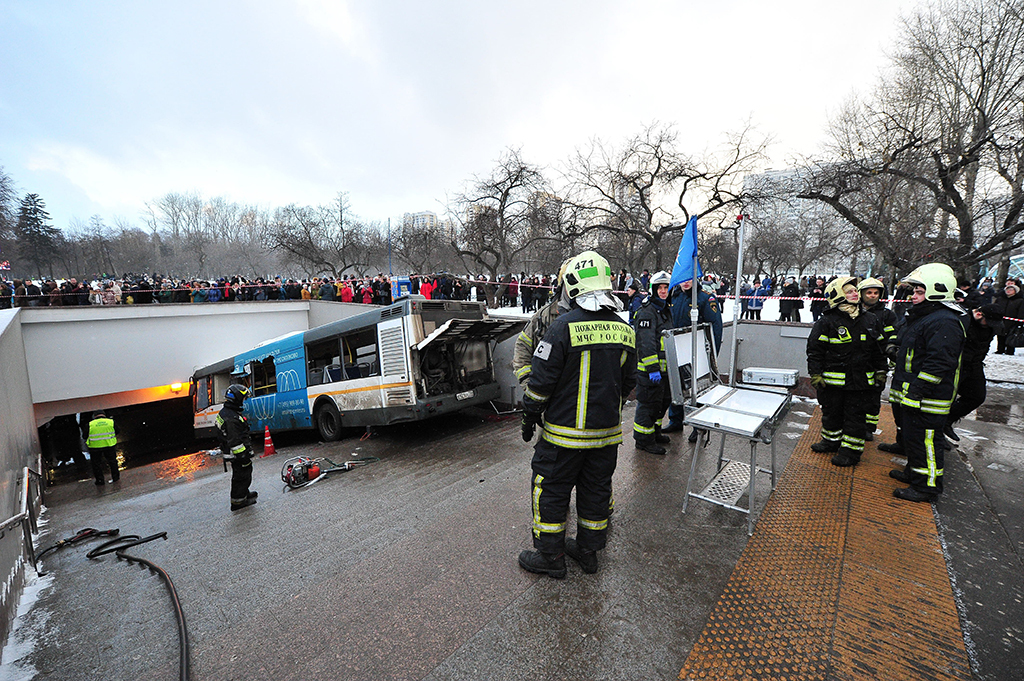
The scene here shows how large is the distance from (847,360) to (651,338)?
6.58 ft

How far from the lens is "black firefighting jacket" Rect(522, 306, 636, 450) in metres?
2.91

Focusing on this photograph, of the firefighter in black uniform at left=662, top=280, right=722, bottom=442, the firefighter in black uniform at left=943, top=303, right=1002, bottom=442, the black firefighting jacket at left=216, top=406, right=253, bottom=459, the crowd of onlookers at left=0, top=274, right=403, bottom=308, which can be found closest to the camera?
the firefighter in black uniform at left=943, top=303, right=1002, bottom=442

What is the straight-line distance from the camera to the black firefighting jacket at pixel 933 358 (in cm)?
389

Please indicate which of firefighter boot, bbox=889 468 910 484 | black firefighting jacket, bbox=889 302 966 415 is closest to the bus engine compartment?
firefighter boot, bbox=889 468 910 484

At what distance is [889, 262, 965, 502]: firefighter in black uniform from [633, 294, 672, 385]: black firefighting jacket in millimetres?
2193

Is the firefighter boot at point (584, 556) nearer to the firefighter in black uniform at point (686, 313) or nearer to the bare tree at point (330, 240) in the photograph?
the firefighter in black uniform at point (686, 313)

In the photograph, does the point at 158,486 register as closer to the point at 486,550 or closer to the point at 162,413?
the point at 486,550

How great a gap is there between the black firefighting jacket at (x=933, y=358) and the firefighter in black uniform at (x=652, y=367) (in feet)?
7.19

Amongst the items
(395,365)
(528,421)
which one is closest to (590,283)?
(528,421)

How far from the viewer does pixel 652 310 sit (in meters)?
5.41

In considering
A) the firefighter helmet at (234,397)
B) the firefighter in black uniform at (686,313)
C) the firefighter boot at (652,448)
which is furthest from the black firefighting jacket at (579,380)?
the firefighter helmet at (234,397)

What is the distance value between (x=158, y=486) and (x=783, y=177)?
1881cm

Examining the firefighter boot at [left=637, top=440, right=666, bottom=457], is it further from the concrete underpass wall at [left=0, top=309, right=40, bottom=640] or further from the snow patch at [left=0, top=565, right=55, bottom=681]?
the concrete underpass wall at [left=0, top=309, right=40, bottom=640]

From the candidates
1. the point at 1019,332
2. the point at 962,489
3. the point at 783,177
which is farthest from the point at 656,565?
the point at 783,177
